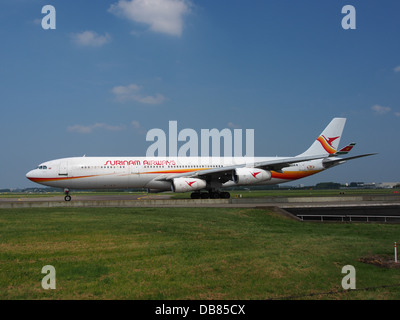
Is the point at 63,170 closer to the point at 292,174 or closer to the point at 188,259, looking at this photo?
the point at 292,174

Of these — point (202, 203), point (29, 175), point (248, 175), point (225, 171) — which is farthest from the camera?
point (29, 175)

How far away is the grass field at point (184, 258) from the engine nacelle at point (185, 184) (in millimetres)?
12502

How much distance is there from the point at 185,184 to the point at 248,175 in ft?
20.3

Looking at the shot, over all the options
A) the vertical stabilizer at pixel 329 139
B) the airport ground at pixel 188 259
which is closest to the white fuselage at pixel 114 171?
the vertical stabilizer at pixel 329 139

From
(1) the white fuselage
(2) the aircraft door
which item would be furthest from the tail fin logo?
(2) the aircraft door

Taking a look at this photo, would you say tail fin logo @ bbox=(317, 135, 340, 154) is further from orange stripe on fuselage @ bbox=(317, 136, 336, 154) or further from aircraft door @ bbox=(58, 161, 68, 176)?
aircraft door @ bbox=(58, 161, 68, 176)

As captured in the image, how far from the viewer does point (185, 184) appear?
31.7m

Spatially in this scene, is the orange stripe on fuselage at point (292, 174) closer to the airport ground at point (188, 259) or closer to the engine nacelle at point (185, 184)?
the engine nacelle at point (185, 184)

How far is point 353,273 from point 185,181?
22325 mm

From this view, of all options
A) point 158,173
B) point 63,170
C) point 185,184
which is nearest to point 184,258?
point 185,184

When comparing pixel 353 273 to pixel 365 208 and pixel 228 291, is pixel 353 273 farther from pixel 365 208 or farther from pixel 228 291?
pixel 365 208

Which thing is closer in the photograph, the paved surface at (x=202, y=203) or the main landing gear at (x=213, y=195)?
the paved surface at (x=202, y=203)

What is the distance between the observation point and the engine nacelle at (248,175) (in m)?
32.8
